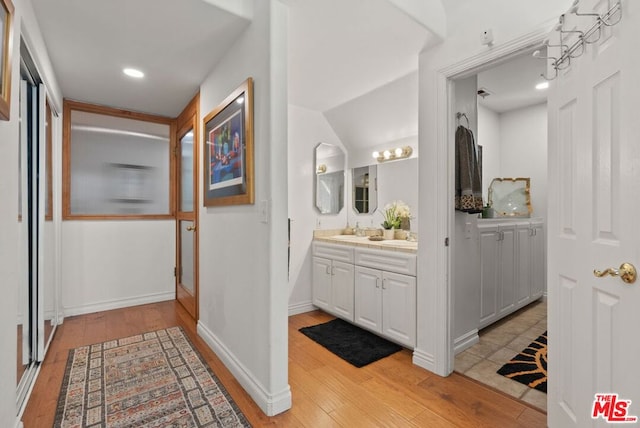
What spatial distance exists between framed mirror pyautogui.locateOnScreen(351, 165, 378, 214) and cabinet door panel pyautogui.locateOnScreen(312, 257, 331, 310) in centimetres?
80

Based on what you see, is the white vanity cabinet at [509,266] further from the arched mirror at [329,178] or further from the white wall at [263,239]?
the white wall at [263,239]

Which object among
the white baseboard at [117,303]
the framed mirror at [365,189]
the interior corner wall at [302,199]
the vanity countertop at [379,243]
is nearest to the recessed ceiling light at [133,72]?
the interior corner wall at [302,199]

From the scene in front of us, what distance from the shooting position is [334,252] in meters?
3.07

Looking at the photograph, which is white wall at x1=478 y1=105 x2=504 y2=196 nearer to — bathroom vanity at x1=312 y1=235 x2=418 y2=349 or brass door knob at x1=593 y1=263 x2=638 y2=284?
bathroom vanity at x1=312 y1=235 x2=418 y2=349

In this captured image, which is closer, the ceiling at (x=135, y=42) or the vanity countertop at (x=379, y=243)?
the ceiling at (x=135, y=42)

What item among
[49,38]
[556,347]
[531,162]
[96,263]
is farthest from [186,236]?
[531,162]

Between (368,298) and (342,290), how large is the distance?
0.36 meters

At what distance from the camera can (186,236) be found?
11.1 feet

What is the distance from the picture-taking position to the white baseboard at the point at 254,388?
165cm

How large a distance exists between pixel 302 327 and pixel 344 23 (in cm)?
250

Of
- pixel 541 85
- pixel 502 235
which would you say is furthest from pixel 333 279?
pixel 541 85

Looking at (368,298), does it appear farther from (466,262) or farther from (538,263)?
(538,263)

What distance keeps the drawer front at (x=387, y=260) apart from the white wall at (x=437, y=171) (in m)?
0.10

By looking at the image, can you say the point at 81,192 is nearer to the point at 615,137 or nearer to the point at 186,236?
the point at 186,236
